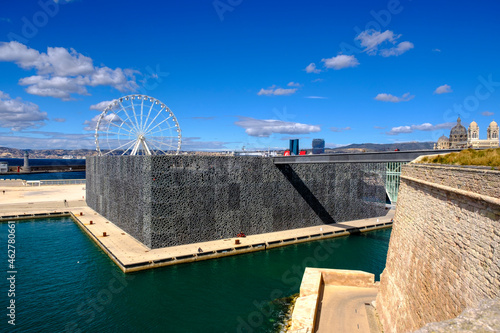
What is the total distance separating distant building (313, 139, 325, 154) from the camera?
1266 inches

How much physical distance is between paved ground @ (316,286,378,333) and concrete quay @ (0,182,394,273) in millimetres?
10673

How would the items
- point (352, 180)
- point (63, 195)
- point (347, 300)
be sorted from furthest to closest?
point (63, 195), point (352, 180), point (347, 300)

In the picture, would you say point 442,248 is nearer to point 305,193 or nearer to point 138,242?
point 138,242

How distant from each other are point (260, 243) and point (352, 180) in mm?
18041

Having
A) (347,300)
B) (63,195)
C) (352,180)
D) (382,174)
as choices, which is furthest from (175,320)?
(63,195)

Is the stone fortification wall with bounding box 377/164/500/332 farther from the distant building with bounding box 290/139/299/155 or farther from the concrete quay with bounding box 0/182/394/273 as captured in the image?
the distant building with bounding box 290/139/299/155

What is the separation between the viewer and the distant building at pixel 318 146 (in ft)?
105

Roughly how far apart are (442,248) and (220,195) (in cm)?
2220

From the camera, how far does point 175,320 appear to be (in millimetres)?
17859

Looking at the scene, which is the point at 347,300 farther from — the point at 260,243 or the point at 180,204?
the point at 180,204

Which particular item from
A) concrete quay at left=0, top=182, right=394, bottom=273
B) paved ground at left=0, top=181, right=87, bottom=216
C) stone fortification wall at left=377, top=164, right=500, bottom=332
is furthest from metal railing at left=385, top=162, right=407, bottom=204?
paved ground at left=0, top=181, right=87, bottom=216

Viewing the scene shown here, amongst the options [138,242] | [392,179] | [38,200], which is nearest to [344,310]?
[138,242]

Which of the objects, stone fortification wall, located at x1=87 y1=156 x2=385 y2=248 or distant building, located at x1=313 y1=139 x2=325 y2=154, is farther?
distant building, located at x1=313 y1=139 x2=325 y2=154

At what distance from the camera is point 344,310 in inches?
732
